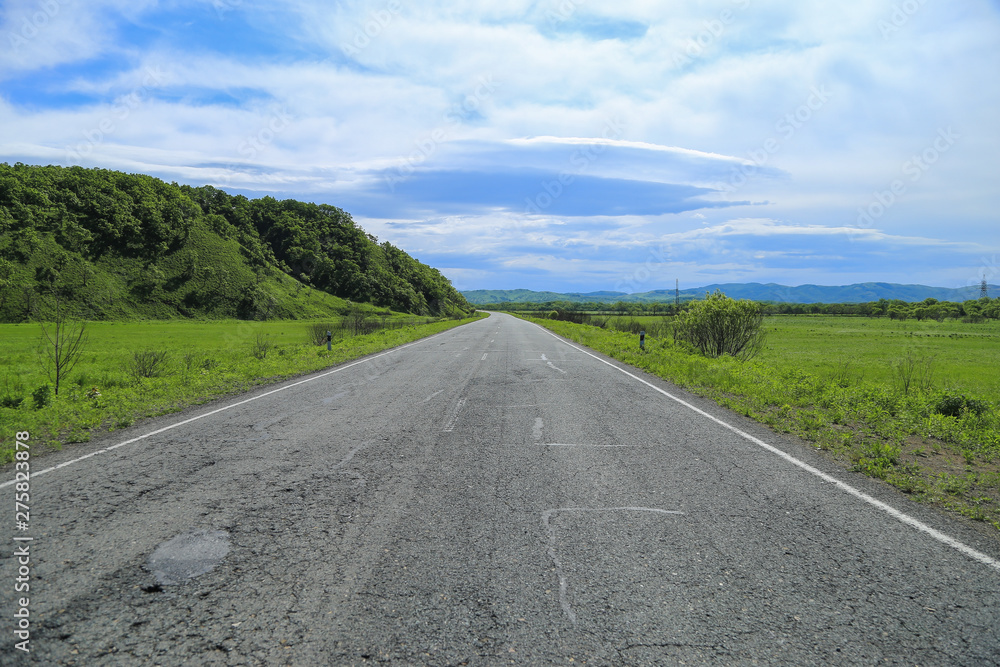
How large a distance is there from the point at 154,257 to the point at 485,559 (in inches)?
4472

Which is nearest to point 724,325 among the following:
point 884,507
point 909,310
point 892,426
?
point 892,426

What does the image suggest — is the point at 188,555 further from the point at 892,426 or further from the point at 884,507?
the point at 892,426

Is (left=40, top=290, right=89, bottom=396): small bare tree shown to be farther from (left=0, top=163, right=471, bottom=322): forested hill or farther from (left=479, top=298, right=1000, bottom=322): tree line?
(left=479, top=298, right=1000, bottom=322): tree line

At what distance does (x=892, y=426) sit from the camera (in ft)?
25.8

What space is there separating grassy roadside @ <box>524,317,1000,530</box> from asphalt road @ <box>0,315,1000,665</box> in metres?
0.62

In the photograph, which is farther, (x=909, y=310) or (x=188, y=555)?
(x=909, y=310)

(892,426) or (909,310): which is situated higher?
(909,310)

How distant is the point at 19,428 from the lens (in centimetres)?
739

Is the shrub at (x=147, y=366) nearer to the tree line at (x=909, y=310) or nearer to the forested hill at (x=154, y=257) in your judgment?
the forested hill at (x=154, y=257)

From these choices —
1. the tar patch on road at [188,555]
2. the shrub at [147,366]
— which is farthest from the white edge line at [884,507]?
the shrub at [147,366]

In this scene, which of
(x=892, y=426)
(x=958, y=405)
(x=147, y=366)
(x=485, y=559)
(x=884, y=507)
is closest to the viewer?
(x=485, y=559)

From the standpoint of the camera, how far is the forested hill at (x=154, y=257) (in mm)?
75500

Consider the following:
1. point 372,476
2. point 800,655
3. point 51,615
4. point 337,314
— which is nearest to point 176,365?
point 372,476

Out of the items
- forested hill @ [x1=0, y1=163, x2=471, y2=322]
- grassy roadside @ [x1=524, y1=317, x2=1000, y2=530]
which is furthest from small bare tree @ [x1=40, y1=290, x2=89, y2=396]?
forested hill @ [x1=0, y1=163, x2=471, y2=322]
